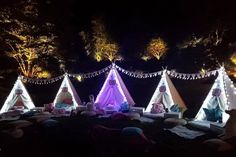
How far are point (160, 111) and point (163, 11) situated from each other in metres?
8.76

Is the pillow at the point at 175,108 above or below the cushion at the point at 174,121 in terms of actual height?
above

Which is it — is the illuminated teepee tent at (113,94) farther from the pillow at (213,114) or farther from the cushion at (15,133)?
the cushion at (15,133)

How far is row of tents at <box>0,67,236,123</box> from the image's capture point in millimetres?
9398

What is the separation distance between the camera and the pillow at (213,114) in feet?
29.6

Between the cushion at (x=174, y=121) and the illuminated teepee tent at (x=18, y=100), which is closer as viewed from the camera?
the cushion at (x=174, y=121)

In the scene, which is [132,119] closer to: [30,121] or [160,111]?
[160,111]

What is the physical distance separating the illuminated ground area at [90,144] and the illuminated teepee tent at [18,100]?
406cm

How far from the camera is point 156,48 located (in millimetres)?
16281

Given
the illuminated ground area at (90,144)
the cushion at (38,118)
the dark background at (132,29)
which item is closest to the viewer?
the illuminated ground area at (90,144)

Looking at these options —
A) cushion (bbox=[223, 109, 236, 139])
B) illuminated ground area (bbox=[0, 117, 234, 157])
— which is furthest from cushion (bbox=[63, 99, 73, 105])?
cushion (bbox=[223, 109, 236, 139])

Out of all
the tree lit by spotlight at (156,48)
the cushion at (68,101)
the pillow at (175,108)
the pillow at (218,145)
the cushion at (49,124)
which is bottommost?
the pillow at (218,145)

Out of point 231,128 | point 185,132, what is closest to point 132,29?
point 185,132

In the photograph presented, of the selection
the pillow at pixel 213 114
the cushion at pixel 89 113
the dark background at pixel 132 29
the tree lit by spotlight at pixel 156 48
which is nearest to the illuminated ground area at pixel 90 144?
the pillow at pixel 213 114

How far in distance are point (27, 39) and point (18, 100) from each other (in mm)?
5407
